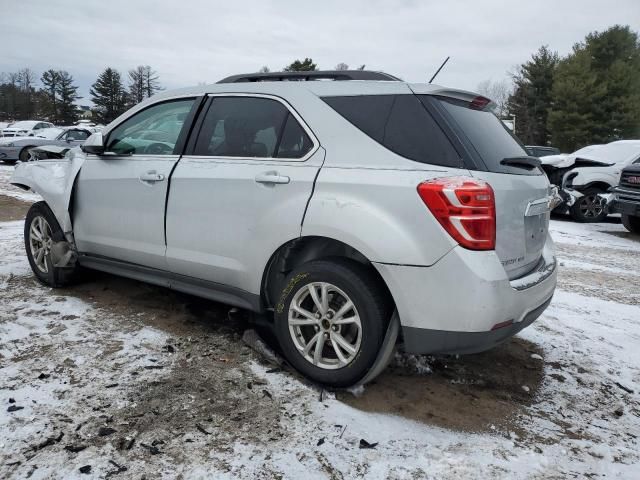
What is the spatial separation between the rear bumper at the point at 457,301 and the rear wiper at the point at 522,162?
0.67 m

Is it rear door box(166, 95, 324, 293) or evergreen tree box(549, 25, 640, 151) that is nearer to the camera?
rear door box(166, 95, 324, 293)

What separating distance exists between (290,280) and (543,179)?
1.73 metres

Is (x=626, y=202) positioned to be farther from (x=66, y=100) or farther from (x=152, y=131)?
(x=66, y=100)

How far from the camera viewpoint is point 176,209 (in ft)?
11.3

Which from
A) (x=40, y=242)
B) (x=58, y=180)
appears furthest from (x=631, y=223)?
(x=40, y=242)

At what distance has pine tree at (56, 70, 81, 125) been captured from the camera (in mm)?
69375

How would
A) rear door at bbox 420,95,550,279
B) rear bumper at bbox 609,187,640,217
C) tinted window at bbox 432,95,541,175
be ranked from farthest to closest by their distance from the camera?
1. rear bumper at bbox 609,187,640,217
2. tinted window at bbox 432,95,541,175
3. rear door at bbox 420,95,550,279

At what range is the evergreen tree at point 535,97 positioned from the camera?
144 feet

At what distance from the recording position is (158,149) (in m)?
3.73

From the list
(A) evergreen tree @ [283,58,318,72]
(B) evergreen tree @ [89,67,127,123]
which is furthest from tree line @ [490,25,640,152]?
(B) evergreen tree @ [89,67,127,123]

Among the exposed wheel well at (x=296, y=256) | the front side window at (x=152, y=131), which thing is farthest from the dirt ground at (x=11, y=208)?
the exposed wheel well at (x=296, y=256)

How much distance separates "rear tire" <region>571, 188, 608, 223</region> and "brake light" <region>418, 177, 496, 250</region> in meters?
9.51

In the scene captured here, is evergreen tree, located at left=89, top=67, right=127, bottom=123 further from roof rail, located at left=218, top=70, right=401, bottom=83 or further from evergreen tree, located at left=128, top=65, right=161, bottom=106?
roof rail, located at left=218, top=70, right=401, bottom=83

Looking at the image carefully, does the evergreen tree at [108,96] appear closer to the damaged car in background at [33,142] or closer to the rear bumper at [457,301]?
the damaged car in background at [33,142]
